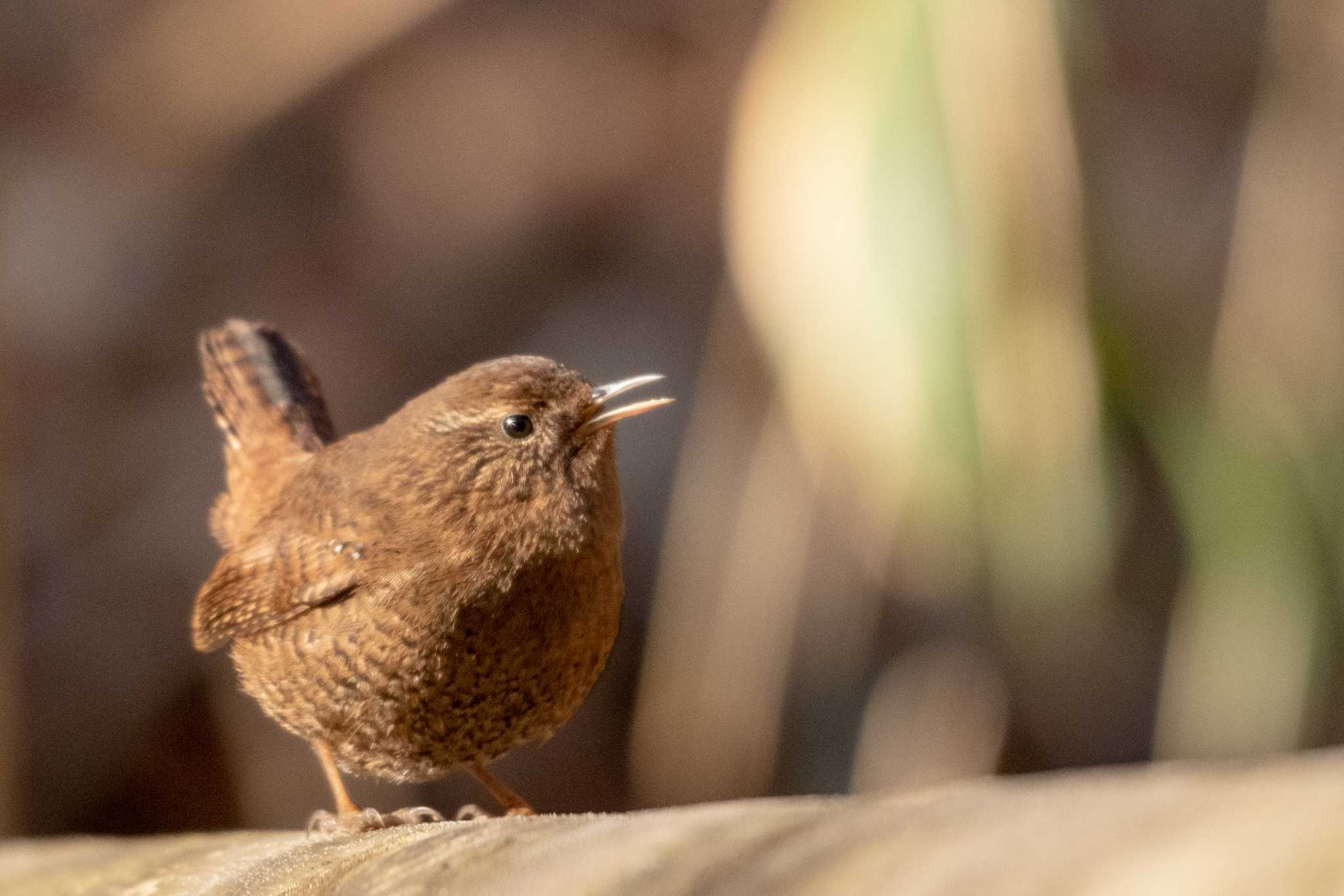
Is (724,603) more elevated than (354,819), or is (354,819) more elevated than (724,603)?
(354,819)

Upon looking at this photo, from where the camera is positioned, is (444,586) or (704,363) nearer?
(444,586)

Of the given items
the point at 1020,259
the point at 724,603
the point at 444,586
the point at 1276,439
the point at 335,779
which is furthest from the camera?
the point at 724,603

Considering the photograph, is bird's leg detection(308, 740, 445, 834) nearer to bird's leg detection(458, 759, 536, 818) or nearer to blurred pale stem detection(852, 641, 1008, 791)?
bird's leg detection(458, 759, 536, 818)

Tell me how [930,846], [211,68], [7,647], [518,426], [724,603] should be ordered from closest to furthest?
[930,846] < [518,426] < [724,603] < [7,647] < [211,68]

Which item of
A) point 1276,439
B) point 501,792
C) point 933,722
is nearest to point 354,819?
point 501,792

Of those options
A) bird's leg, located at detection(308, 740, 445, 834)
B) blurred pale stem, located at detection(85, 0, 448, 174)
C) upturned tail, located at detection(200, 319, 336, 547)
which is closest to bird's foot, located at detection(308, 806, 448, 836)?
bird's leg, located at detection(308, 740, 445, 834)

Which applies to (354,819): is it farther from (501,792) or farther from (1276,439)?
(1276,439)
